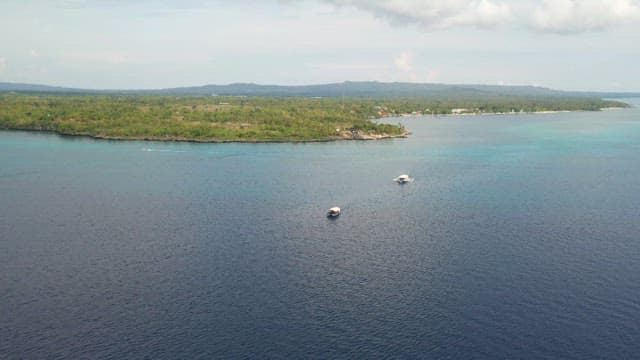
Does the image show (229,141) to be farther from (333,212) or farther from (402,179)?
(333,212)

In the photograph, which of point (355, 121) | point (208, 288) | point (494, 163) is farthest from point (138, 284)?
point (355, 121)

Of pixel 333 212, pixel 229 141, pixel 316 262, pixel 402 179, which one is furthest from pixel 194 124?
pixel 316 262

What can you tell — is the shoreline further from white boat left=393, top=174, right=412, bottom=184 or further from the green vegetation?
white boat left=393, top=174, right=412, bottom=184

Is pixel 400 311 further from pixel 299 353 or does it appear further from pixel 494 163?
pixel 494 163

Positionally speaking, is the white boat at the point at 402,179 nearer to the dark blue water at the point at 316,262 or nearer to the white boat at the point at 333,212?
the dark blue water at the point at 316,262

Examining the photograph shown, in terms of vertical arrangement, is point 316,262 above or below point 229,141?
below

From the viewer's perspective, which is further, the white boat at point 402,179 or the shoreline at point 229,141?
the shoreline at point 229,141

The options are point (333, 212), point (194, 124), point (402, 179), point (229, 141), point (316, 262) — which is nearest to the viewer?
point (316, 262)

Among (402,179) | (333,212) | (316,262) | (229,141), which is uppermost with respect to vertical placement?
(229,141)

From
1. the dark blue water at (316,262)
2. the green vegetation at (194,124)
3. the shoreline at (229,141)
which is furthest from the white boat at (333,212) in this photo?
the green vegetation at (194,124)
